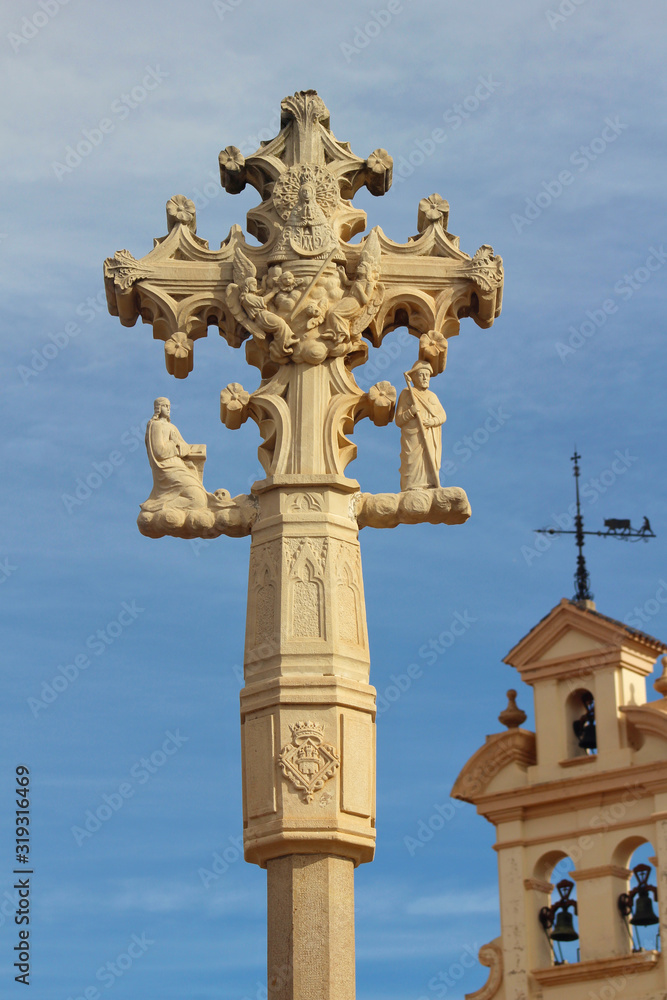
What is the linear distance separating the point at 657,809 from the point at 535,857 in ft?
8.98

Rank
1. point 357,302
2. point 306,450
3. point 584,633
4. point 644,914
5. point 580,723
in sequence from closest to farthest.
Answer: point 306,450 < point 357,302 < point 644,914 < point 584,633 < point 580,723

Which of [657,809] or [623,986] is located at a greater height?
[657,809]

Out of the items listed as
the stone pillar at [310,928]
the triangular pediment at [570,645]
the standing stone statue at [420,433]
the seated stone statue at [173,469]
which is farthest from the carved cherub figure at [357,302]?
the triangular pediment at [570,645]

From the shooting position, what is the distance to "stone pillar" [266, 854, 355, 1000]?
35.1 ft

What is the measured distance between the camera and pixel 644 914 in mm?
31922

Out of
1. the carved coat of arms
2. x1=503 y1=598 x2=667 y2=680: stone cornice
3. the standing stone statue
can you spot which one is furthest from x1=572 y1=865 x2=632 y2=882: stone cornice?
the carved coat of arms

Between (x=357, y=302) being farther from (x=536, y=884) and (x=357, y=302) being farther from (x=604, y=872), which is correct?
(x=536, y=884)

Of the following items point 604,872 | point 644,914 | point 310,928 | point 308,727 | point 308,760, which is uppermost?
point 604,872

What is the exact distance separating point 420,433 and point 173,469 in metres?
1.51

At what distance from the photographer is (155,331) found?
41.1 feet

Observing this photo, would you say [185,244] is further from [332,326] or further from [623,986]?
[623,986]

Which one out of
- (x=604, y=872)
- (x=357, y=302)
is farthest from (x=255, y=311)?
(x=604, y=872)

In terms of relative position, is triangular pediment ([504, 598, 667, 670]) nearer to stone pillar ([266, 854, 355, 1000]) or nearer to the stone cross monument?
the stone cross monument

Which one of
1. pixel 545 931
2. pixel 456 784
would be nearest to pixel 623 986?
pixel 545 931
